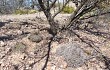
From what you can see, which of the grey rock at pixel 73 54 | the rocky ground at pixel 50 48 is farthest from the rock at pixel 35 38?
the grey rock at pixel 73 54

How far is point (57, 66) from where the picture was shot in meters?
7.12

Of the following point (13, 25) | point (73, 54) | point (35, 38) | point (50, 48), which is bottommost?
point (73, 54)

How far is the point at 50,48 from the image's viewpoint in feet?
25.3

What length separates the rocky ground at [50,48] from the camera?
23.6 feet

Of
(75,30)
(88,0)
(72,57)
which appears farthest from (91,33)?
(72,57)

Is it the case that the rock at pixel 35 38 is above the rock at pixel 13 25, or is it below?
below

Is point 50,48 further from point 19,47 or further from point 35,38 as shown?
point 19,47

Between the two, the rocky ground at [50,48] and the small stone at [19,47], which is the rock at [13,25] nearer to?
the rocky ground at [50,48]

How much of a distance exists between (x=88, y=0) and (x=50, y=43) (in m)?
1.37

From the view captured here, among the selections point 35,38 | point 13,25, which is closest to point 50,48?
point 35,38

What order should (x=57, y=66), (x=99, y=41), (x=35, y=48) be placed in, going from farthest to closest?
(x=99, y=41) → (x=35, y=48) → (x=57, y=66)

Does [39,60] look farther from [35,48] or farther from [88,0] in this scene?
[88,0]

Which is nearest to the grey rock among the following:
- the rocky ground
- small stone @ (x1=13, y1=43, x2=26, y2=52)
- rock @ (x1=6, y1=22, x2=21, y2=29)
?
the rocky ground

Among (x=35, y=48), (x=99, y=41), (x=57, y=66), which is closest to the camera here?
(x=57, y=66)
